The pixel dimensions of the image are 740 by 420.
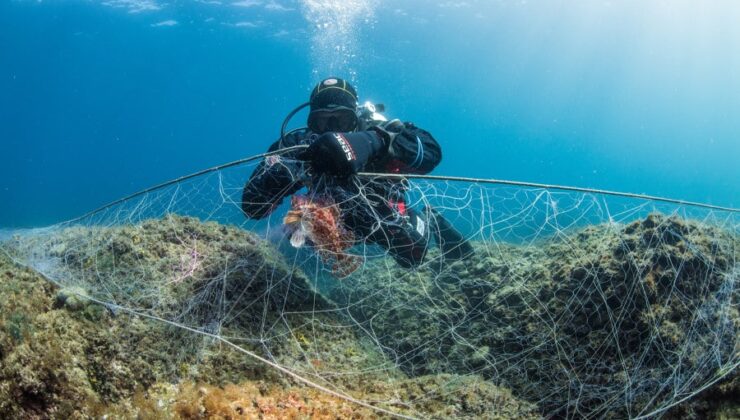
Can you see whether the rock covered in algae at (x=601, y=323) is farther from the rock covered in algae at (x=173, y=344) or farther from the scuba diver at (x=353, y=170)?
the scuba diver at (x=353, y=170)

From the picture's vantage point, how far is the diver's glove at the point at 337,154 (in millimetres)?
2789

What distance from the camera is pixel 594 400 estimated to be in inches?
101

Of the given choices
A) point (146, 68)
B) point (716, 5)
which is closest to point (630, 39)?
point (716, 5)

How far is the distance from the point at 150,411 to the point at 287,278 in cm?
159

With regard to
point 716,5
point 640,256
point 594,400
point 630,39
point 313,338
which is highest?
point 630,39

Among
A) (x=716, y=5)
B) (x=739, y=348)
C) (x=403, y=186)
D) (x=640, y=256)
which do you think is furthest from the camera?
(x=716, y=5)

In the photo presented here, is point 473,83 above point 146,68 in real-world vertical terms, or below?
above

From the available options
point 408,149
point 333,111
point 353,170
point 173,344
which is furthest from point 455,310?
point 173,344

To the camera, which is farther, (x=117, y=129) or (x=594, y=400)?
(x=117, y=129)

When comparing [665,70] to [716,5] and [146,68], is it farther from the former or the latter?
[146,68]

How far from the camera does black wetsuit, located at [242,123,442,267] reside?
3.27 metres

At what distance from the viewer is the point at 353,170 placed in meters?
2.86

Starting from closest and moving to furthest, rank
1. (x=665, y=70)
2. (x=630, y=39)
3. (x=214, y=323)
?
(x=214, y=323), (x=630, y=39), (x=665, y=70)

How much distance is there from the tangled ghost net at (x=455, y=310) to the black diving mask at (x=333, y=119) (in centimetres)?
92
